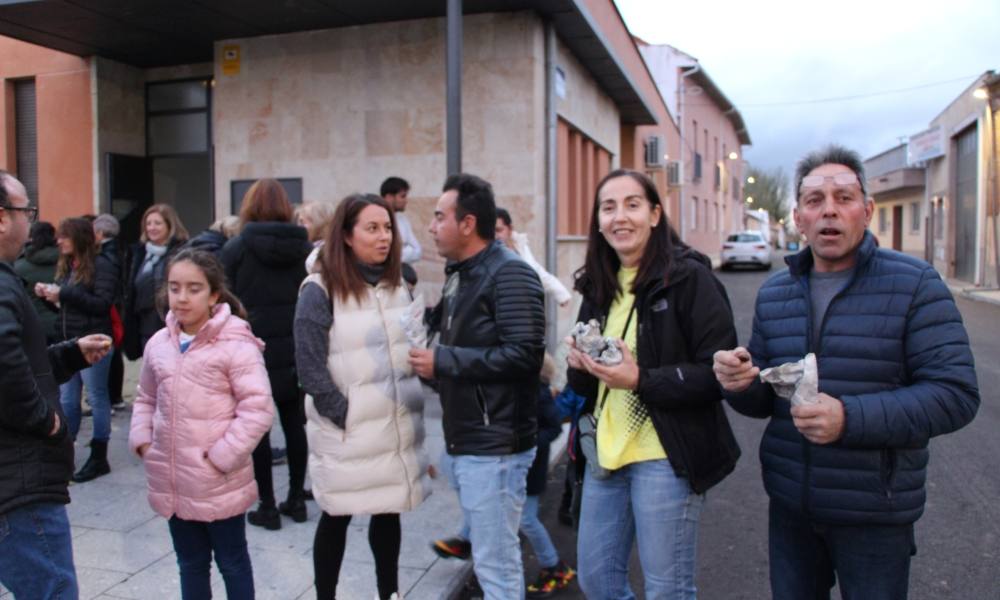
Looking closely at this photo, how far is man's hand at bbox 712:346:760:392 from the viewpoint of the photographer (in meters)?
2.31

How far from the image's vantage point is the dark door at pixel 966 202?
25.4 meters

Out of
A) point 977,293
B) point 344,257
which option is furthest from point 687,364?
point 977,293

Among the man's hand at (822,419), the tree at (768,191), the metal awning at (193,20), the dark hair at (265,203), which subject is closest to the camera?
the man's hand at (822,419)

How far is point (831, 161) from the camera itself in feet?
8.00

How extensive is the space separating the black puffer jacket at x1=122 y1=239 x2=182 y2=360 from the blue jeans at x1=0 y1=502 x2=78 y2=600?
10.5 feet

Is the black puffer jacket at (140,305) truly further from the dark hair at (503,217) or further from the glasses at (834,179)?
the glasses at (834,179)

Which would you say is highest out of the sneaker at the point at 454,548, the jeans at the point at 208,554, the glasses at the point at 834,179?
the glasses at the point at 834,179

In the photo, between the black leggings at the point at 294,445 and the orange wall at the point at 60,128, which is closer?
the black leggings at the point at 294,445

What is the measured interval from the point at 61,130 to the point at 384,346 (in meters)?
9.43

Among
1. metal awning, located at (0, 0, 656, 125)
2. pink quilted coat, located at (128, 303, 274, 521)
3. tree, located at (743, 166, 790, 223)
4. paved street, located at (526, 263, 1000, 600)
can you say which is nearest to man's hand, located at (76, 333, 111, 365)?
pink quilted coat, located at (128, 303, 274, 521)

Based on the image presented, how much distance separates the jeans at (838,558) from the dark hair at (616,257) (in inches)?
34.2

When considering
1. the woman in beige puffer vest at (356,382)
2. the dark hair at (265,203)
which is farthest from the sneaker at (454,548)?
the dark hair at (265,203)

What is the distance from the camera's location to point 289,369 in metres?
4.82

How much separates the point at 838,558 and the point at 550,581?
1.98 m
